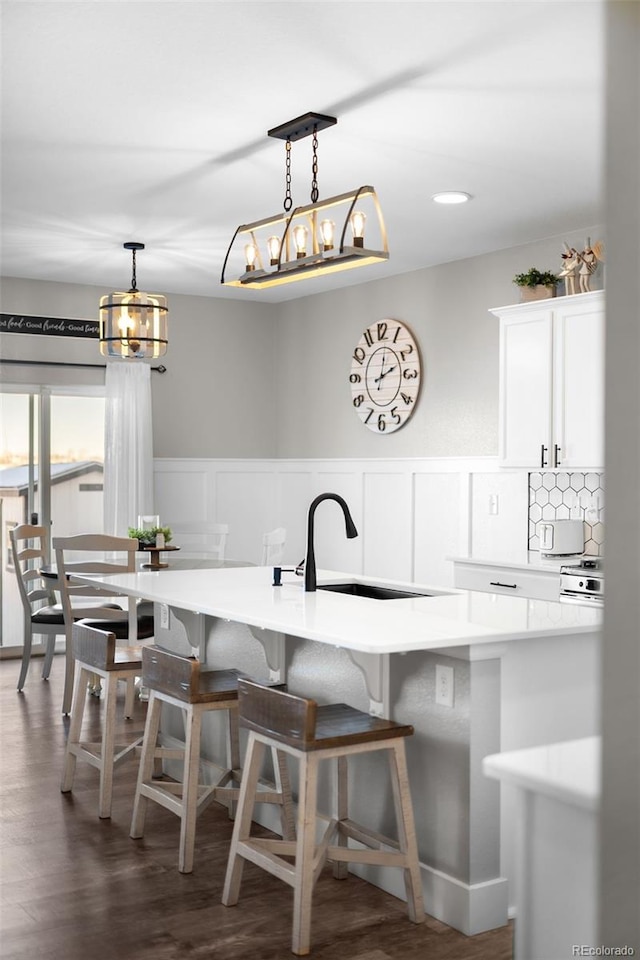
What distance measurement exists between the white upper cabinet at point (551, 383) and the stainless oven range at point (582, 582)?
20.1 inches

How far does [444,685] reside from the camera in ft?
9.23

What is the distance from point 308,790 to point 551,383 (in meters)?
3.09

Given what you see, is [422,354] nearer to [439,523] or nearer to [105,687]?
[439,523]

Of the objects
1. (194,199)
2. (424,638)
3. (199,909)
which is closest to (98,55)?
(194,199)

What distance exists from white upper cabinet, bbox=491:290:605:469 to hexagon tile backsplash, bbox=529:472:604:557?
0.29 metres

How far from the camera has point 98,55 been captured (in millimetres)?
3141

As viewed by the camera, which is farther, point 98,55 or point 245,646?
point 245,646

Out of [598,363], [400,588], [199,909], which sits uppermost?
[598,363]

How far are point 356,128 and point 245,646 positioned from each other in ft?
6.89

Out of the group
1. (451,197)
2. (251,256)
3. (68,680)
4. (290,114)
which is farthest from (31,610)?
(290,114)

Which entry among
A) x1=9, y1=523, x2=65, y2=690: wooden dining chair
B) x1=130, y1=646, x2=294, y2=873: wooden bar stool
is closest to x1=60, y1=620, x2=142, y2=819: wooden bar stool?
x1=130, y1=646, x2=294, y2=873: wooden bar stool

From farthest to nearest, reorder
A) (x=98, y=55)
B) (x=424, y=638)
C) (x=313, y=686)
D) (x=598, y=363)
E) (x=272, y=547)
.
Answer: (x=272, y=547) < (x=598, y=363) < (x=313, y=686) < (x=98, y=55) < (x=424, y=638)

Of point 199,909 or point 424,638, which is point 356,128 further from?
point 199,909

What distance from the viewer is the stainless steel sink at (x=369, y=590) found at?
3795mm
